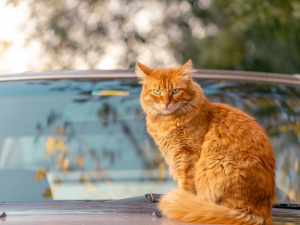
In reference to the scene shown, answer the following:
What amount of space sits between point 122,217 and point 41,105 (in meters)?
1.33

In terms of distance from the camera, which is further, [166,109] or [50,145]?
[50,145]

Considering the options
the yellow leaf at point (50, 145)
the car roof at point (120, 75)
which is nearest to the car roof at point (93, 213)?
the yellow leaf at point (50, 145)

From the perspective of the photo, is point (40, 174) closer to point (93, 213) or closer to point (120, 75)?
point (120, 75)

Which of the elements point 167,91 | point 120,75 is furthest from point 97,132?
point 167,91

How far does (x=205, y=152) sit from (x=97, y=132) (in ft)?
2.55

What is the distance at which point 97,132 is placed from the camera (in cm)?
402

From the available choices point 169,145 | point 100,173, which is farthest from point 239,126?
point 100,173

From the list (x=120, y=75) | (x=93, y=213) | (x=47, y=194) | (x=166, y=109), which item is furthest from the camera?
(x=120, y=75)

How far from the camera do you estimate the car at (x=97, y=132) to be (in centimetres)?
379

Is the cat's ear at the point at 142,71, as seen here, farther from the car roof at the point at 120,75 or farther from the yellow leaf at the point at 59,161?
the yellow leaf at the point at 59,161

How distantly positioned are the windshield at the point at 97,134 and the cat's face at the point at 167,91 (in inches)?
7.0

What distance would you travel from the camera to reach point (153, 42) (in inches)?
688

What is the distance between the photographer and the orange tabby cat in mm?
3174

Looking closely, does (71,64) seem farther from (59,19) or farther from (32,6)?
(32,6)
